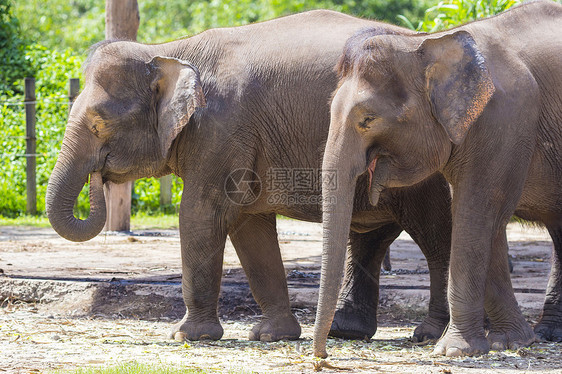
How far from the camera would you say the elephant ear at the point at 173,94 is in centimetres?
540

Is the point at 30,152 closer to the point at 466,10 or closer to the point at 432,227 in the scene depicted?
the point at 466,10

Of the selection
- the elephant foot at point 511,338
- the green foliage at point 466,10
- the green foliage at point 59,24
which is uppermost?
the green foliage at point 59,24

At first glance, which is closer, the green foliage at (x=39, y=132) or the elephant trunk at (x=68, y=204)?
the elephant trunk at (x=68, y=204)

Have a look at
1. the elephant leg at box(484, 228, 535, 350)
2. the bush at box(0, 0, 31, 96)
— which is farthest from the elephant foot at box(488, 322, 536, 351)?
the bush at box(0, 0, 31, 96)

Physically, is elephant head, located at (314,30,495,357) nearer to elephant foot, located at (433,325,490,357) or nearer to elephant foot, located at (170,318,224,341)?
elephant foot, located at (433,325,490,357)

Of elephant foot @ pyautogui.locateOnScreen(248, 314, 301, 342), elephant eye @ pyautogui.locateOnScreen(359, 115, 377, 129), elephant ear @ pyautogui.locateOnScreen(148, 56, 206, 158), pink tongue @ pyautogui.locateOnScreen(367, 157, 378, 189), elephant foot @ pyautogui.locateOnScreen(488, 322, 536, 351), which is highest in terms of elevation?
elephant ear @ pyautogui.locateOnScreen(148, 56, 206, 158)

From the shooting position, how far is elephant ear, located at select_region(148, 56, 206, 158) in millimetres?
5398

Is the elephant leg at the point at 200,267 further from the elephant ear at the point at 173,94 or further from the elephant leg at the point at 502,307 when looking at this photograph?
the elephant leg at the point at 502,307

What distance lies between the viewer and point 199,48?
5727 millimetres

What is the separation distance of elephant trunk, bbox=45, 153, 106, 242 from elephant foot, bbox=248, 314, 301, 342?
113cm

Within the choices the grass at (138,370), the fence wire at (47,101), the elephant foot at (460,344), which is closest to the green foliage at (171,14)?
the fence wire at (47,101)

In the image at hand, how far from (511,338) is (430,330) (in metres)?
0.52

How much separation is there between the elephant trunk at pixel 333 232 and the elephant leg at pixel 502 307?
1.04 meters

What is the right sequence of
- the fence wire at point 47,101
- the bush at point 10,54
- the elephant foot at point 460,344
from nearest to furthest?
1. the elephant foot at point 460,344
2. the fence wire at point 47,101
3. the bush at point 10,54
